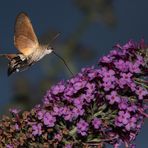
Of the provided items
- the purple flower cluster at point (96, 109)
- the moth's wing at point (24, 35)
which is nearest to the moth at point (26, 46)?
the moth's wing at point (24, 35)

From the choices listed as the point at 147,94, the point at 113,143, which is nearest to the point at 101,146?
the point at 113,143

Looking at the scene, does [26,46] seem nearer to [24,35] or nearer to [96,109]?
[24,35]

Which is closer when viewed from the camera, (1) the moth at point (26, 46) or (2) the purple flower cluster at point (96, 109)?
(2) the purple flower cluster at point (96, 109)

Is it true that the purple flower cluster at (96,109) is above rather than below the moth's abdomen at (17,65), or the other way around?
below

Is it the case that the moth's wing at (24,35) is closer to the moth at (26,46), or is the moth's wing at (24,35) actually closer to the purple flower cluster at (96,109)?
the moth at (26,46)

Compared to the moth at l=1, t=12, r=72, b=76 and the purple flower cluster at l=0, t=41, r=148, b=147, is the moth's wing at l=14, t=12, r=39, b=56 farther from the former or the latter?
the purple flower cluster at l=0, t=41, r=148, b=147

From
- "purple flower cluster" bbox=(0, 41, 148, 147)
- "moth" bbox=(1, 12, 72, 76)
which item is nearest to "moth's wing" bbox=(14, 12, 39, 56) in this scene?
"moth" bbox=(1, 12, 72, 76)

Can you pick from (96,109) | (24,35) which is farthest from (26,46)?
(96,109)

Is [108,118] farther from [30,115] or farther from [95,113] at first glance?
[30,115]
